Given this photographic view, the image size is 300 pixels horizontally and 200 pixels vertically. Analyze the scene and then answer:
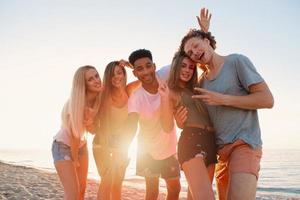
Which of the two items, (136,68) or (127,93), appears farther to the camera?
(127,93)

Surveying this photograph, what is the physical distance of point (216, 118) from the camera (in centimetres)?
457

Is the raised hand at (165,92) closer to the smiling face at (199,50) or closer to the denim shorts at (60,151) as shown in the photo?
the smiling face at (199,50)

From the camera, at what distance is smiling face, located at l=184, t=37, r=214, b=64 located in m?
4.75

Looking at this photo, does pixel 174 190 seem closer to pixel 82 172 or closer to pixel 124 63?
pixel 82 172

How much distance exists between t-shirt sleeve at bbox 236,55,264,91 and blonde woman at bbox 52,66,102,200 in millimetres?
2979

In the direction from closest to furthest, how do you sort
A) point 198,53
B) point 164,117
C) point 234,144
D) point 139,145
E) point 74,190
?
point 234,144, point 198,53, point 164,117, point 74,190, point 139,145

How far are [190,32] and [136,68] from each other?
55.4 inches

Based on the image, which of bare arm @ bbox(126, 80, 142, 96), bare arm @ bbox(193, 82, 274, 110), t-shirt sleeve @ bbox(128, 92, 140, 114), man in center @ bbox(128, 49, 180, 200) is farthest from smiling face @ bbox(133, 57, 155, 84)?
bare arm @ bbox(193, 82, 274, 110)

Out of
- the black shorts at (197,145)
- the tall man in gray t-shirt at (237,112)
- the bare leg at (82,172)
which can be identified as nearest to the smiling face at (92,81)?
the bare leg at (82,172)

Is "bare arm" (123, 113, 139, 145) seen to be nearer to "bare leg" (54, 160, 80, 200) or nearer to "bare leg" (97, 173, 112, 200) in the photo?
"bare leg" (97, 173, 112, 200)

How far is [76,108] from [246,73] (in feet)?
10.3

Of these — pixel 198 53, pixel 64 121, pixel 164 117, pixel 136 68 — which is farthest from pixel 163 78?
pixel 64 121

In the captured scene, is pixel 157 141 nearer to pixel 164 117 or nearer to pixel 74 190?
pixel 164 117

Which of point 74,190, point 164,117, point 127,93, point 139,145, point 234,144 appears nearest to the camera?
point 234,144
